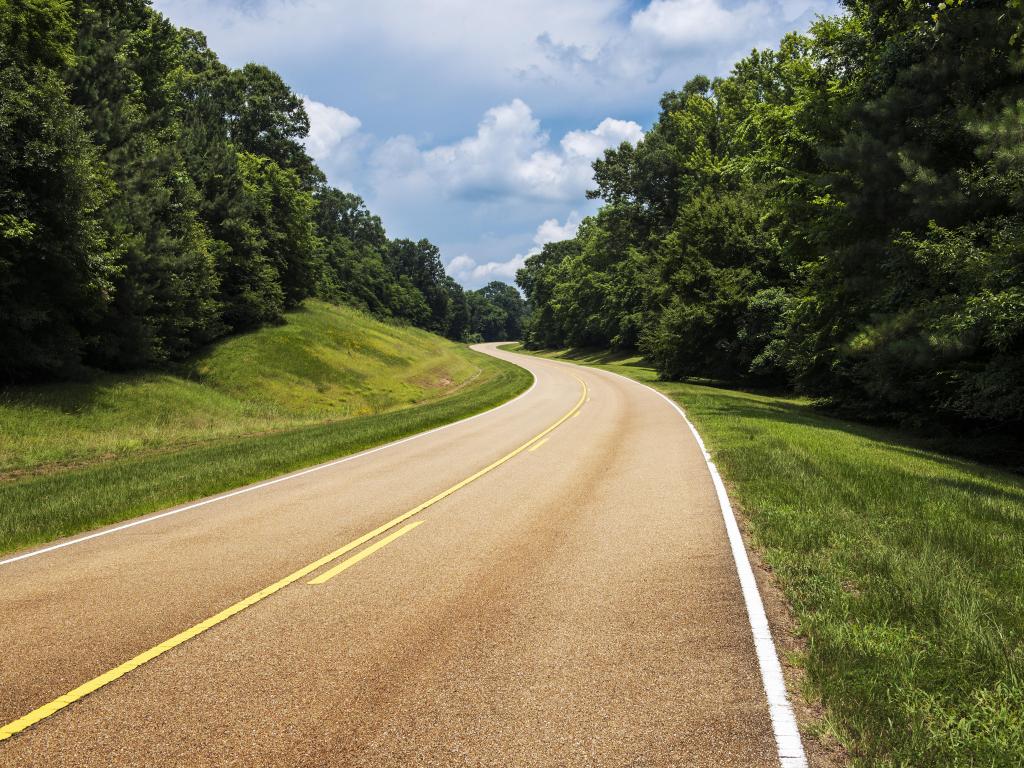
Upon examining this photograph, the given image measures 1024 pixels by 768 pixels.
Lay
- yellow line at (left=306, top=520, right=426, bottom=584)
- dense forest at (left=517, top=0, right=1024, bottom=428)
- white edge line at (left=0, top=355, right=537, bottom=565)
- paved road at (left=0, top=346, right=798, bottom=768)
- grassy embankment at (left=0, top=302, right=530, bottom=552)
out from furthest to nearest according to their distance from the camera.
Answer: dense forest at (left=517, top=0, right=1024, bottom=428) < grassy embankment at (left=0, top=302, right=530, bottom=552) < white edge line at (left=0, top=355, right=537, bottom=565) < yellow line at (left=306, top=520, right=426, bottom=584) < paved road at (left=0, top=346, right=798, bottom=768)

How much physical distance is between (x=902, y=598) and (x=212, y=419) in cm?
2590

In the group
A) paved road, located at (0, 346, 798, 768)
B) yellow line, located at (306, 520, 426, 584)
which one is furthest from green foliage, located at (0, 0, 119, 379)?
yellow line, located at (306, 520, 426, 584)

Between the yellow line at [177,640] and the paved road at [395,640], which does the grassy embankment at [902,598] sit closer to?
the paved road at [395,640]

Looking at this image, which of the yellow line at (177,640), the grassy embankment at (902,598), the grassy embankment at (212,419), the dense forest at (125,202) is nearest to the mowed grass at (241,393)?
the grassy embankment at (212,419)

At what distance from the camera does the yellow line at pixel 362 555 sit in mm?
6400

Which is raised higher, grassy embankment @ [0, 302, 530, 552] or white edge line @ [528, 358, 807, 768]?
white edge line @ [528, 358, 807, 768]

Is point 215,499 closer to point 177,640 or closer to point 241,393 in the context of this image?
point 177,640

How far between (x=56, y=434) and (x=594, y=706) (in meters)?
21.5

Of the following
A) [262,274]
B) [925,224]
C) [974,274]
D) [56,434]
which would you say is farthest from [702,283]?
[56,434]

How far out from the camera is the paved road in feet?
11.7

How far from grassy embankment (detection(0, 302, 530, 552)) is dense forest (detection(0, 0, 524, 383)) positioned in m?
2.09

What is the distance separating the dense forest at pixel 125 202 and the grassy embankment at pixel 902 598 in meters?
23.0

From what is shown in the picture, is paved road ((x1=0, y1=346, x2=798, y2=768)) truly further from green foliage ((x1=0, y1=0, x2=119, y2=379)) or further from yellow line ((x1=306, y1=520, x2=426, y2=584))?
green foliage ((x1=0, y1=0, x2=119, y2=379))

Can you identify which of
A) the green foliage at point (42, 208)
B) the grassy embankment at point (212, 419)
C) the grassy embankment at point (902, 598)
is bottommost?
the grassy embankment at point (212, 419)
